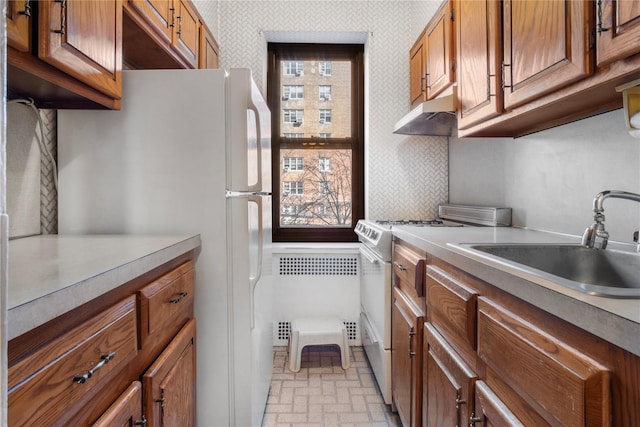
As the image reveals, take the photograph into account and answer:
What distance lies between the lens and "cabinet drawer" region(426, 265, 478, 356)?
0.97 m

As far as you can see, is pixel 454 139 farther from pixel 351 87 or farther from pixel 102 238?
pixel 102 238

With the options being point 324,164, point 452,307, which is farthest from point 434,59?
point 452,307

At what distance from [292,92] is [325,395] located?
2.25 meters

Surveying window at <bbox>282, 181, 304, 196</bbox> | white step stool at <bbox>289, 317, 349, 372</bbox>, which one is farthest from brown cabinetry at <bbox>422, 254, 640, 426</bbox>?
window at <bbox>282, 181, 304, 196</bbox>

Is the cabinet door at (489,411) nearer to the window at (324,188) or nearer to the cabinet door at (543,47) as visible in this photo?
the cabinet door at (543,47)

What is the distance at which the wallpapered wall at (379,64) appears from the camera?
8.98 ft

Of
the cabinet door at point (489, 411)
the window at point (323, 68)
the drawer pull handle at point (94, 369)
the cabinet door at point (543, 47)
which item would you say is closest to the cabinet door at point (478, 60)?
the cabinet door at point (543, 47)

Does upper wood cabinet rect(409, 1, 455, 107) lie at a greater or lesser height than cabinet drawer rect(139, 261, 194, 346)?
greater

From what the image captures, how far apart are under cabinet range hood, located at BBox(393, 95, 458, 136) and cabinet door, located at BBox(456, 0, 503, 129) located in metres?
0.09

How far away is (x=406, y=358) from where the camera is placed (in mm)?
1568

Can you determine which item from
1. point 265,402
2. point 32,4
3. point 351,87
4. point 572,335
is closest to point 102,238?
point 32,4

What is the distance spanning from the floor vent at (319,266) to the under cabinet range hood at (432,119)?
103cm

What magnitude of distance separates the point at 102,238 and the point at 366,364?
1876 mm

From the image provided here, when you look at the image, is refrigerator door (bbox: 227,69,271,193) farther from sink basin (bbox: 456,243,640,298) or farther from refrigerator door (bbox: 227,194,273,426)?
sink basin (bbox: 456,243,640,298)
